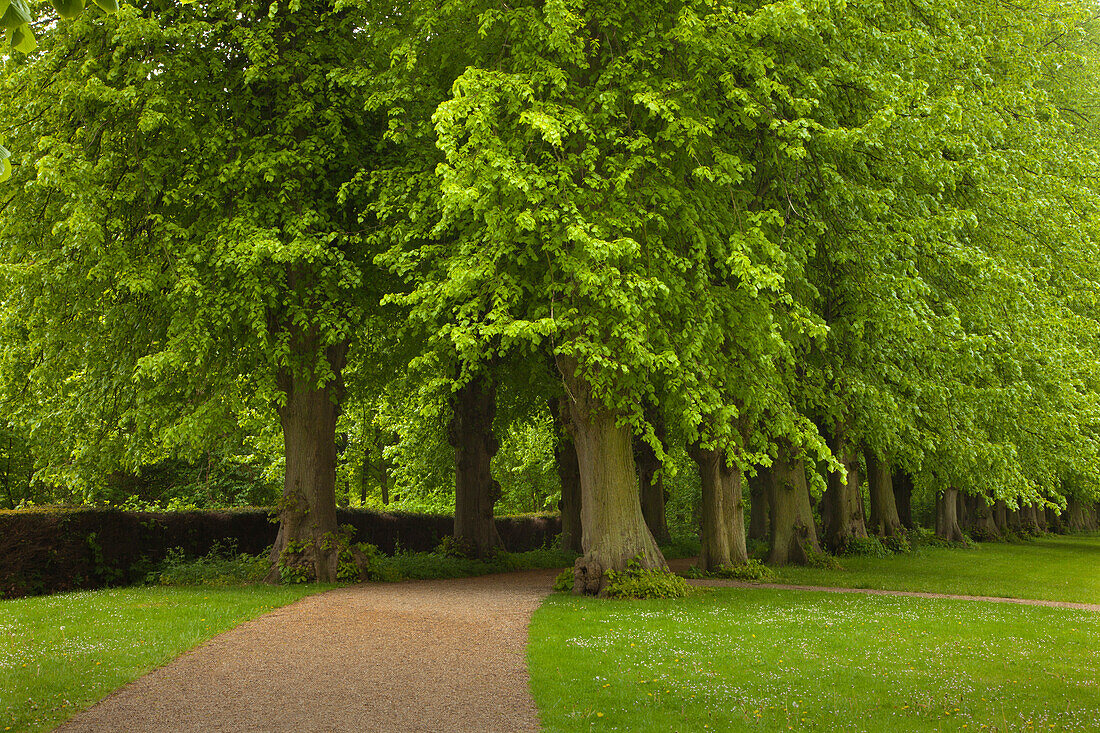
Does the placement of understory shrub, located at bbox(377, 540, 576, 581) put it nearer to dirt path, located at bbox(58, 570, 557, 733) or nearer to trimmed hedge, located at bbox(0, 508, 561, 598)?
trimmed hedge, located at bbox(0, 508, 561, 598)

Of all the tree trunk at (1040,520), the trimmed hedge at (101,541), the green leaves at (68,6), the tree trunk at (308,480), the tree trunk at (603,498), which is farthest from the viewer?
the tree trunk at (1040,520)

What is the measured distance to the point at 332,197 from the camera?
58.5ft

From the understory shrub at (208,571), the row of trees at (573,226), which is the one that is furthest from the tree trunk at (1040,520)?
the understory shrub at (208,571)

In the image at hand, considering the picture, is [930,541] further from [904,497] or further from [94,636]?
[94,636]

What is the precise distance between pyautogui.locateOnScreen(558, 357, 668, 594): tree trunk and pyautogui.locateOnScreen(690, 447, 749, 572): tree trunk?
429 cm

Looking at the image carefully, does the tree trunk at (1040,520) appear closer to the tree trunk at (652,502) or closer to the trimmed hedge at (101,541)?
the tree trunk at (652,502)

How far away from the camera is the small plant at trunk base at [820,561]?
947 inches

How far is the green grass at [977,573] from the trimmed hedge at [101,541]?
→ 43.6 ft

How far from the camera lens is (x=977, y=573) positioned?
78.2 feet

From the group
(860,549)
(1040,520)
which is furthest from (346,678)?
(1040,520)

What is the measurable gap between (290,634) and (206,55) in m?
11.5

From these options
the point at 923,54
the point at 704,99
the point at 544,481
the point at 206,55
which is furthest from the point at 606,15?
the point at 544,481

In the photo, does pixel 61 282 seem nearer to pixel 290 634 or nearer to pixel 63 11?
pixel 290 634

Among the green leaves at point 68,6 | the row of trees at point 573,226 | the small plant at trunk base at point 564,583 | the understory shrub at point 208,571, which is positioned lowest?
the small plant at trunk base at point 564,583
